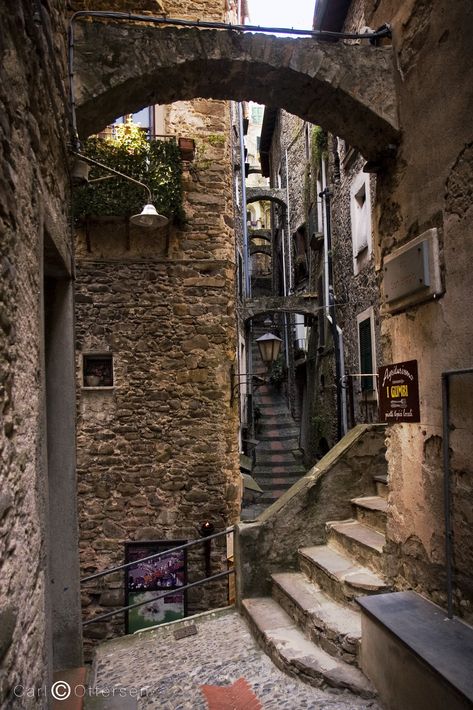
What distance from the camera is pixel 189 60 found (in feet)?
11.2

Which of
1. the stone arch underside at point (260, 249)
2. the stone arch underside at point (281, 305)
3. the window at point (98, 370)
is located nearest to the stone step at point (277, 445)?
the stone arch underside at point (281, 305)

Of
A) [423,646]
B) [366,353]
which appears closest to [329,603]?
[423,646]

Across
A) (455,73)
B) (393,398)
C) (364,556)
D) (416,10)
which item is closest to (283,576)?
(364,556)

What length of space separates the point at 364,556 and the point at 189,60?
373 centimetres

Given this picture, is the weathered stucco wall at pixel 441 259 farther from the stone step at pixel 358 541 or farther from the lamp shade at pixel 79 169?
the lamp shade at pixel 79 169

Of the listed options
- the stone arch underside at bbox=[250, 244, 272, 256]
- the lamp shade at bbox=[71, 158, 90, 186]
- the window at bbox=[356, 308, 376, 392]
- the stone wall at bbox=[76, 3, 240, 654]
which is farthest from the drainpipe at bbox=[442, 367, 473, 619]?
the stone arch underside at bbox=[250, 244, 272, 256]

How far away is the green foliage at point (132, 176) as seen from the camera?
6.73 meters

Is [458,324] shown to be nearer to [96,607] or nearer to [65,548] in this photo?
[65,548]

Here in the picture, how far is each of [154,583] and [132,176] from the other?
17.6 feet

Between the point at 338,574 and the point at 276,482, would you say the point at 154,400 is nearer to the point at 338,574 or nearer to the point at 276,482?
the point at 338,574

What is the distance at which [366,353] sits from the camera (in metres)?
9.12

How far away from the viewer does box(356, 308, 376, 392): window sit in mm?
8711

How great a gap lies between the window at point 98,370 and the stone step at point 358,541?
3.75 meters

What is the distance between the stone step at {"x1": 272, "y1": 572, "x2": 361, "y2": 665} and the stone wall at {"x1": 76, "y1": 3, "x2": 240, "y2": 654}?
285cm
